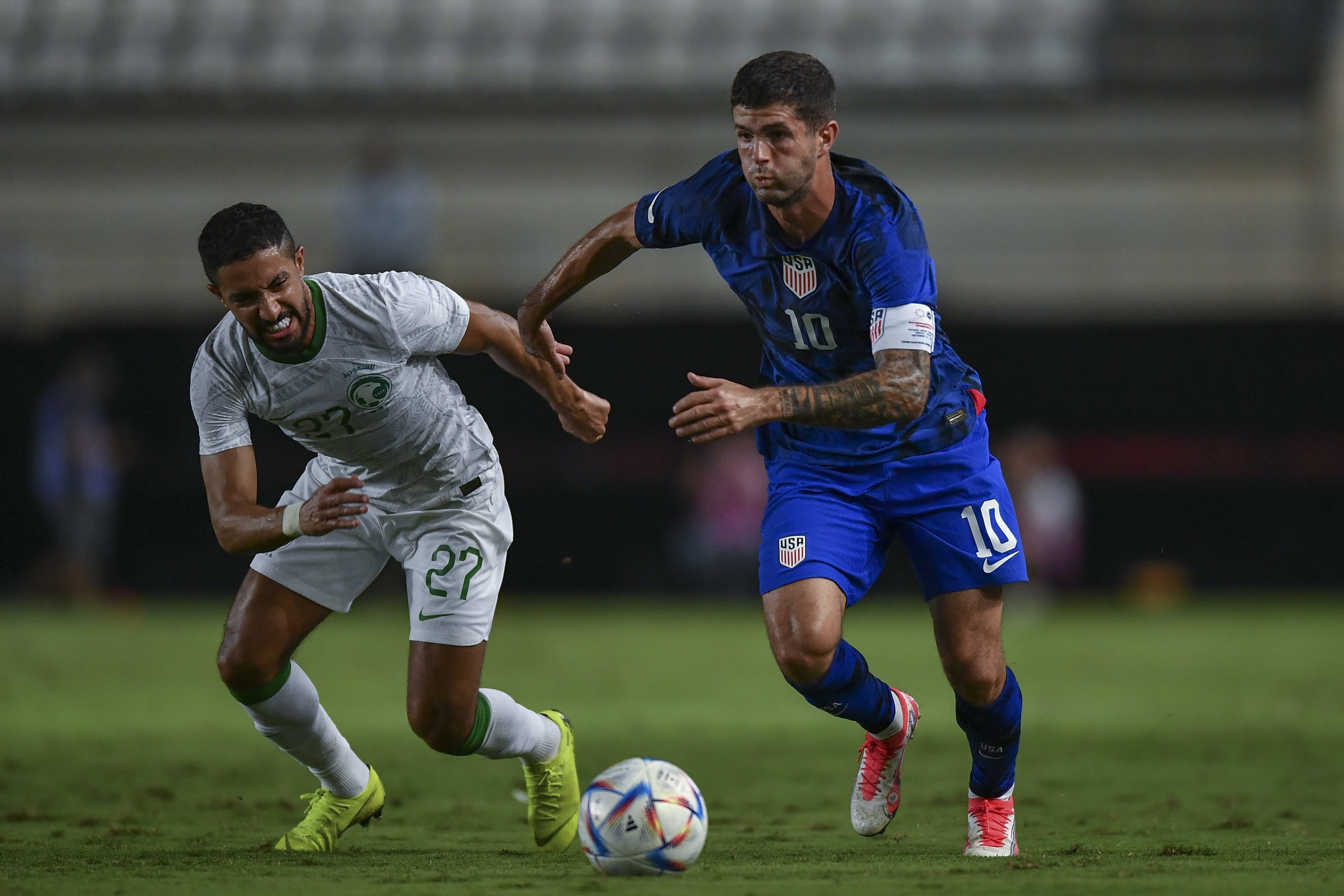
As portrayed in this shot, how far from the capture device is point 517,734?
606cm

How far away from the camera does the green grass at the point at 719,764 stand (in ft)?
16.9

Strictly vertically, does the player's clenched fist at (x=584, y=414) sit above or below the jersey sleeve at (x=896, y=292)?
below

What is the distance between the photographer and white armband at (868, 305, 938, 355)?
5266mm

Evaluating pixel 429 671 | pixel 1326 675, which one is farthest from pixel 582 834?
pixel 1326 675

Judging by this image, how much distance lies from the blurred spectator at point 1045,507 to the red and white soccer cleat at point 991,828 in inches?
438

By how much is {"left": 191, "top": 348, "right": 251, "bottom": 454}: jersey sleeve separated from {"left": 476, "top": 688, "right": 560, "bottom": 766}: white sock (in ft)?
4.27

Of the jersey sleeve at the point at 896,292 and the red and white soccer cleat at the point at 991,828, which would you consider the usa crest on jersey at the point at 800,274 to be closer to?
the jersey sleeve at the point at 896,292

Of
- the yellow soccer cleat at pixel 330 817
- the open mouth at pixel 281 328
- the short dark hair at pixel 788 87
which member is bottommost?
the yellow soccer cleat at pixel 330 817

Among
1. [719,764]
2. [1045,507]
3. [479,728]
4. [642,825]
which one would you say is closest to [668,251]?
[1045,507]

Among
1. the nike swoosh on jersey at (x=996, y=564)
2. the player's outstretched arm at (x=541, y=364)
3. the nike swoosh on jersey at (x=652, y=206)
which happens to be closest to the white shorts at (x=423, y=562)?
the player's outstretched arm at (x=541, y=364)

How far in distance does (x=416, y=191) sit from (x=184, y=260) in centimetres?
349

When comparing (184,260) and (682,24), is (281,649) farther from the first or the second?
(682,24)

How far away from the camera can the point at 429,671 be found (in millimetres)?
5805

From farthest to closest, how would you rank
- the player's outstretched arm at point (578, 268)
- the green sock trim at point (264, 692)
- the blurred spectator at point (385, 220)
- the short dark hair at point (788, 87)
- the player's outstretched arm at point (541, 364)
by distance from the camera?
the blurred spectator at point (385, 220)
the player's outstretched arm at point (541, 364)
the player's outstretched arm at point (578, 268)
the green sock trim at point (264, 692)
the short dark hair at point (788, 87)
